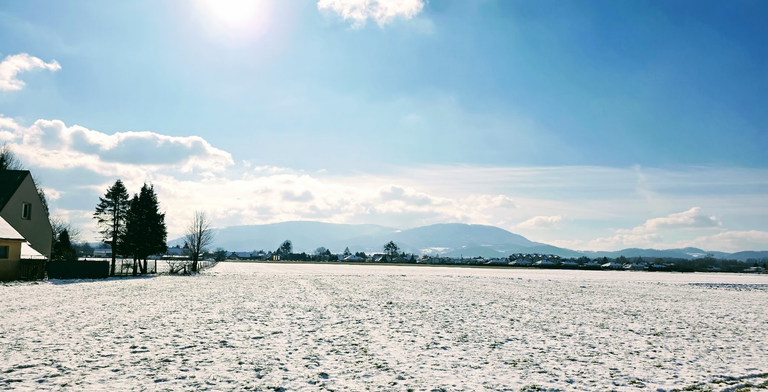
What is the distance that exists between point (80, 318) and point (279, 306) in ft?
24.7

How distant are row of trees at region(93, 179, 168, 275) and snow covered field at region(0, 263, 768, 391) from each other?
115 ft

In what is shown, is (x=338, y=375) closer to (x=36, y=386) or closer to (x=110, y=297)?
(x=36, y=386)

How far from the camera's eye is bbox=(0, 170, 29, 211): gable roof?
134 ft

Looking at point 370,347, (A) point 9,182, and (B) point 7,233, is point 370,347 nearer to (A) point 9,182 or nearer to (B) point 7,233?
(B) point 7,233

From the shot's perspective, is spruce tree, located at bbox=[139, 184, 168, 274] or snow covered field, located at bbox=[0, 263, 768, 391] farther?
spruce tree, located at bbox=[139, 184, 168, 274]

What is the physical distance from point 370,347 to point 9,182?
1818 inches

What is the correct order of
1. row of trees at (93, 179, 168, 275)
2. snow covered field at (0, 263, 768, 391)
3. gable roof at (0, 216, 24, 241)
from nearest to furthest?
snow covered field at (0, 263, 768, 391) → gable roof at (0, 216, 24, 241) → row of trees at (93, 179, 168, 275)

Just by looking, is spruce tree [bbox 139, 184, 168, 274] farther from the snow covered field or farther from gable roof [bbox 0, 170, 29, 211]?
the snow covered field

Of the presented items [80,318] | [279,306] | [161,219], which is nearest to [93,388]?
[80,318]

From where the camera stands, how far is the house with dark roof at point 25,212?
40750 millimetres

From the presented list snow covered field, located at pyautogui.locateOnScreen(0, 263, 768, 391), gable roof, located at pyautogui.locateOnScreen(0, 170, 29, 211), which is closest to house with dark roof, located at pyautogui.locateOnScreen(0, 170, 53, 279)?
gable roof, located at pyautogui.locateOnScreen(0, 170, 29, 211)

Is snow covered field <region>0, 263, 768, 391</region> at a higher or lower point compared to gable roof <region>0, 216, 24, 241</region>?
lower

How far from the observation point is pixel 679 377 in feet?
31.4

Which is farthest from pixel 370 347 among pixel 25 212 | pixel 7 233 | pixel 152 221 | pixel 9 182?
pixel 152 221
